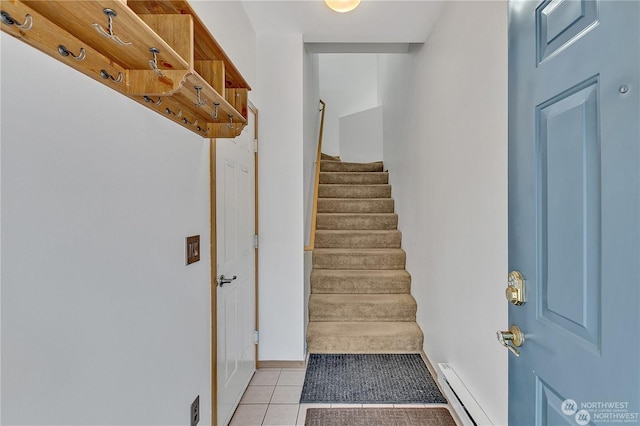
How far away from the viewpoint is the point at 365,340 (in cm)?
285

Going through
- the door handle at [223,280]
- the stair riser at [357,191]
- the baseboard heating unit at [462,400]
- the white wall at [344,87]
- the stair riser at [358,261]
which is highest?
the white wall at [344,87]

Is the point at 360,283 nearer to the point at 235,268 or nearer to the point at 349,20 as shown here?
the point at 235,268

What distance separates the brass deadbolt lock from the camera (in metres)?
0.96

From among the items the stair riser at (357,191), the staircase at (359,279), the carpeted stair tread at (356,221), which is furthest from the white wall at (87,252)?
the stair riser at (357,191)

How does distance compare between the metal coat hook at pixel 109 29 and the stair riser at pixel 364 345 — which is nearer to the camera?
the metal coat hook at pixel 109 29

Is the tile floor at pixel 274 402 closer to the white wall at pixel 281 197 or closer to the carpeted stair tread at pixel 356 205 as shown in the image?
the white wall at pixel 281 197

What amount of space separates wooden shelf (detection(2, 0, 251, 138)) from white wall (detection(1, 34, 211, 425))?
45 mm

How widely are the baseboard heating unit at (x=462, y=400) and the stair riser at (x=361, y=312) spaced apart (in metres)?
0.94

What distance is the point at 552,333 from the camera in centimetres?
83

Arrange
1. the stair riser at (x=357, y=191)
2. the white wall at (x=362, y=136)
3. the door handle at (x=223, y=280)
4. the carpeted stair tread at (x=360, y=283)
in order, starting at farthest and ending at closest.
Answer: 1. the white wall at (x=362, y=136)
2. the stair riser at (x=357, y=191)
3. the carpeted stair tread at (x=360, y=283)
4. the door handle at (x=223, y=280)

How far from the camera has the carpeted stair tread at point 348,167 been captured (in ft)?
16.6

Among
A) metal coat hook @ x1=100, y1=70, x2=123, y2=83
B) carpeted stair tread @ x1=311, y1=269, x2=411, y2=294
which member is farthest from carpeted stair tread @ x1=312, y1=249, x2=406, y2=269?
metal coat hook @ x1=100, y1=70, x2=123, y2=83

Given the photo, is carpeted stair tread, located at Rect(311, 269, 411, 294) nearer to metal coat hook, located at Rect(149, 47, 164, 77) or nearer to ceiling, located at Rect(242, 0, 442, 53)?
ceiling, located at Rect(242, 0, 442, 53)

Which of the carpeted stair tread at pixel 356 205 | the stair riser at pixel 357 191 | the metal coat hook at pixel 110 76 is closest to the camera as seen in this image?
the metal coat hook at pixel 110 76
